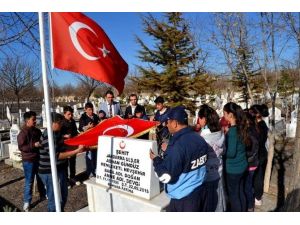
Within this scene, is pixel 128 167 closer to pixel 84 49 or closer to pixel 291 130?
pixel 84 49

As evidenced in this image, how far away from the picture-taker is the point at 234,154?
14.1 feet

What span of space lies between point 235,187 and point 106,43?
2766mm

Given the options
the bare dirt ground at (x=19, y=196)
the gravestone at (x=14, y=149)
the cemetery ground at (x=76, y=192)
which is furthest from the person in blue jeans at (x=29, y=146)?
the gravestone at (x=14, y=149)

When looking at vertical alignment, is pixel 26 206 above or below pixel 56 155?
below

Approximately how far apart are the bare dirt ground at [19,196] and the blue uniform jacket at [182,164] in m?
3.20

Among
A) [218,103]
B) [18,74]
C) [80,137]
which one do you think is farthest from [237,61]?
[18,74]

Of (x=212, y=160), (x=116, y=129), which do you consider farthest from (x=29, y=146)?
(x=212, y=160)

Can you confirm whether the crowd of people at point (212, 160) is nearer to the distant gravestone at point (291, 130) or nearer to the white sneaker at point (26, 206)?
the white sneaker at point (26, 206)

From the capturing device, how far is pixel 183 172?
310 cm

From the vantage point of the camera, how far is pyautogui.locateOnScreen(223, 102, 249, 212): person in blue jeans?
13.8ft

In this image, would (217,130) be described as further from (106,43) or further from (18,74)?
(18,74)

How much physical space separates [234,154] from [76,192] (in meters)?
3.88

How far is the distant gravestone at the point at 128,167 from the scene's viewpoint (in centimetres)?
410

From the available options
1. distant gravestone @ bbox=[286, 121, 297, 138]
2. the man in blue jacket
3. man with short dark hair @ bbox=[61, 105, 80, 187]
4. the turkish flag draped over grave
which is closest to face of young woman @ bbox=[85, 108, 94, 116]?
man with short dark hair @ bbox=[61, 105, 80, 187]
